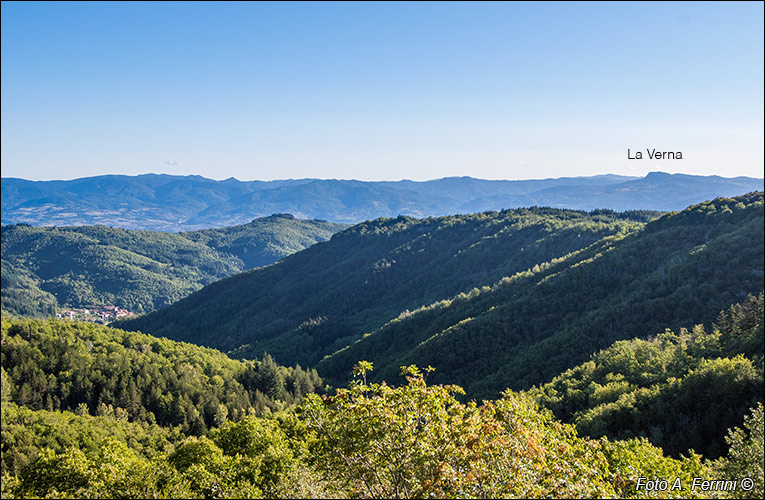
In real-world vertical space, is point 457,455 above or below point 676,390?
above

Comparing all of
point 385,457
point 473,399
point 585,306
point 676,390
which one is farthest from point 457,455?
point 585,306

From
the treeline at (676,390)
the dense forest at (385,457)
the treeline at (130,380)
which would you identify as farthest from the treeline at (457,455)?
the treeline at (130,380)

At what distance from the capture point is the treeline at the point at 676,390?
4566cm

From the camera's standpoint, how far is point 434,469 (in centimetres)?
1777

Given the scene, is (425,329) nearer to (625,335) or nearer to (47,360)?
(625,335)

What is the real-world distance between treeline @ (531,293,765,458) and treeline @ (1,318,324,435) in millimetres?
73049

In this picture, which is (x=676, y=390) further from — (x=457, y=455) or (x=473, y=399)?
A: (x=457, y=455)

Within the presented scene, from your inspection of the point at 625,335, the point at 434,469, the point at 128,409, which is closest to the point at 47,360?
the point at 128,409

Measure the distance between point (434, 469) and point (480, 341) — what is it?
4307 inches

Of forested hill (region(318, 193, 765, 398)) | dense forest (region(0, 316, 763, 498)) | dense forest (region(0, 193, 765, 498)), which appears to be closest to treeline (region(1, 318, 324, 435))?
dense forest (region(0, 193, 765, 498))

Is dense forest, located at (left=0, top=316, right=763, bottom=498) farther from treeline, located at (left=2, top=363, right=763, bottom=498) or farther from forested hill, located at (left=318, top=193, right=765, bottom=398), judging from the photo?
forested hill, located at (left=318, top=193, right=765, bottom=398)

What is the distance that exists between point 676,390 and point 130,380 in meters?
112

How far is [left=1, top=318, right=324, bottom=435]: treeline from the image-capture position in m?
99.8

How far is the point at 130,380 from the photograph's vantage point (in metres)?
108
